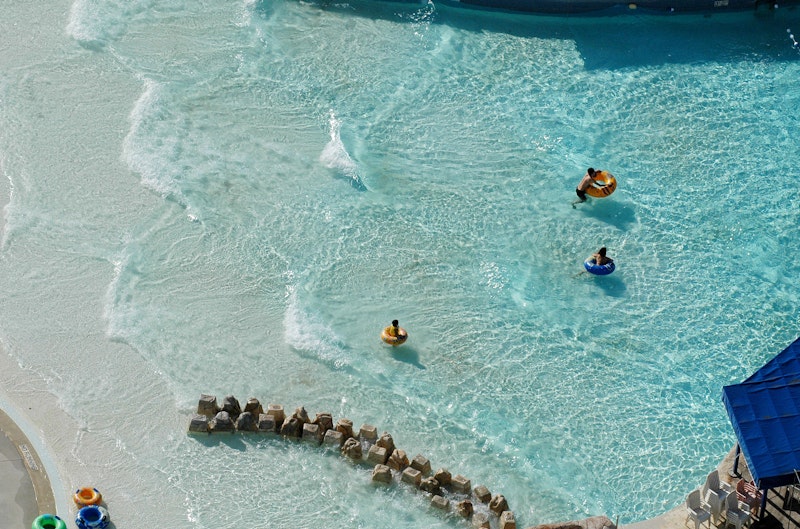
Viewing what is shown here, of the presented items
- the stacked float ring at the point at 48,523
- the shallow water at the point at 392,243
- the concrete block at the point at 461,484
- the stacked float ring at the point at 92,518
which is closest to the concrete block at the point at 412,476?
the shallow water at the point at 392,243

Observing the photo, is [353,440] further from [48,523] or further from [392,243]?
[392,243]

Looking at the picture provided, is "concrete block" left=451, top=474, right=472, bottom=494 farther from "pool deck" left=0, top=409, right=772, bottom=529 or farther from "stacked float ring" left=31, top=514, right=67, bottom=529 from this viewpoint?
"stacked float ring" left=31, top=514, right=67, bottom=529

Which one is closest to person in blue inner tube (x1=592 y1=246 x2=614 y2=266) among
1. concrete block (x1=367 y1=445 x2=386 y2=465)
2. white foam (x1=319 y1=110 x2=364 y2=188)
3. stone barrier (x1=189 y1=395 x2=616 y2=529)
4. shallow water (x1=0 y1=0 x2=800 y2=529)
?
shallow water (x1=0 y1=0 x2=800 y2=529)

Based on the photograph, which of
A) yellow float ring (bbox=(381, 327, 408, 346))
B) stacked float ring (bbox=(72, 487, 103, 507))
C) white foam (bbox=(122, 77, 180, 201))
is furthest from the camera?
white foam (bbox=(122, 77, 180, 201))

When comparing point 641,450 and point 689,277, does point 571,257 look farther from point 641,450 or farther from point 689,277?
point 641,450

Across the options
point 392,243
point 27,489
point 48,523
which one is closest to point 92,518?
point 48,523
